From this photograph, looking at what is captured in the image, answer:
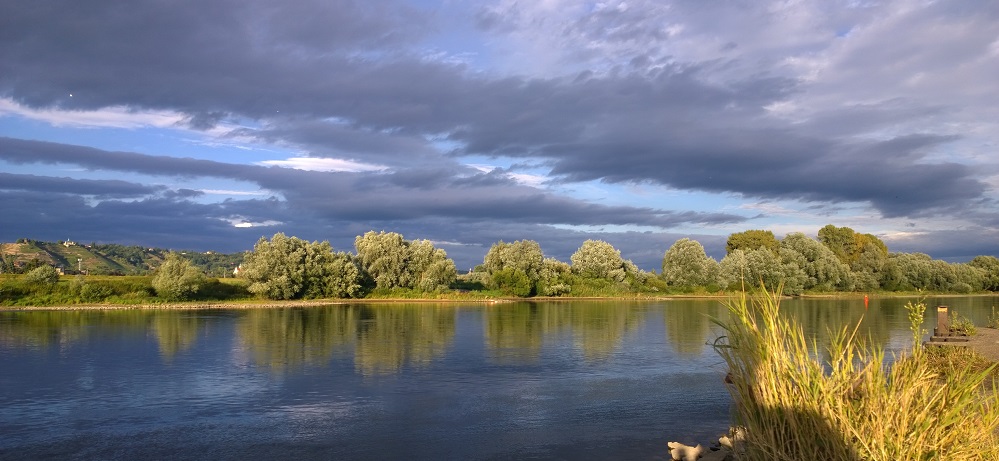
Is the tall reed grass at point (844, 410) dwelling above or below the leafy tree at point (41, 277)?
below

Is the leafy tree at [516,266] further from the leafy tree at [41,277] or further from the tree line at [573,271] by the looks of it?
the leafy tree at [41,277]

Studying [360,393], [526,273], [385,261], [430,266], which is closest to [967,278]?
[526,273]

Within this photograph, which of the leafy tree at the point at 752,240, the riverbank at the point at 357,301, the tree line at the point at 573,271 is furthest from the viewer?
the leafy tree at the point at 752,240

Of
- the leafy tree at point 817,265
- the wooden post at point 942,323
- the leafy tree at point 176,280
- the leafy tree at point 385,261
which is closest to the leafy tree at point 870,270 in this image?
the leafy tree at point 817,265

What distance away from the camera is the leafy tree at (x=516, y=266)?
8619 cm

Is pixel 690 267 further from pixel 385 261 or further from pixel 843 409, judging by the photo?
pixel 843 409

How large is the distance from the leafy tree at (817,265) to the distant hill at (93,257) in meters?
93.1

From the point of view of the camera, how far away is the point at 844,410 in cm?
768

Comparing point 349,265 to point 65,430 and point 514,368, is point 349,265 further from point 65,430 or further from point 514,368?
point 65,430

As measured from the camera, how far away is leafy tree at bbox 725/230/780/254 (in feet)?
403

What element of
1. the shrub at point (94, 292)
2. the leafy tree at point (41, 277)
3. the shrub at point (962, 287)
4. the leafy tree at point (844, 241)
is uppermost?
the leafy tree at point (844, 241)

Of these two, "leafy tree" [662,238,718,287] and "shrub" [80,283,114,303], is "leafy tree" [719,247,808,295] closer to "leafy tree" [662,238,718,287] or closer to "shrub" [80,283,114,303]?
"leafy tree" [662,238,718,287]

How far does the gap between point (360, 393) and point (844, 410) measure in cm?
1570

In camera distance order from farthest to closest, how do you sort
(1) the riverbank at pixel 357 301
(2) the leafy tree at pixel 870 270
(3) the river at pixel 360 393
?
(2) the leafy tree at pixel 870 270 → (1) the riverbank at pixel 357 301 → (3) the river at pixel 360 393
